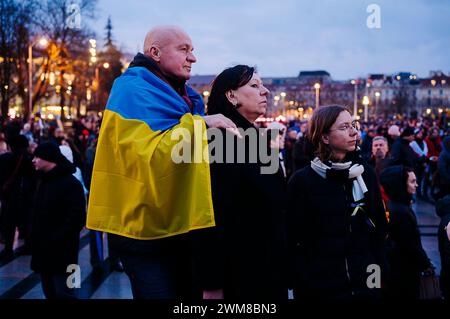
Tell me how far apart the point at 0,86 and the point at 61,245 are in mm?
29374

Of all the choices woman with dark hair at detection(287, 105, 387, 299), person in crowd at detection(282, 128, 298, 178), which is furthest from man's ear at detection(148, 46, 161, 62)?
person in crowd at detection(282, 128, 298, 178)

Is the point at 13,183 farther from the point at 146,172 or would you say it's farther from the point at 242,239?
the point at 146,172

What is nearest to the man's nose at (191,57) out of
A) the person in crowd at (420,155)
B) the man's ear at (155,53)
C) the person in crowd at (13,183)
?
the man's ear at (155,53)

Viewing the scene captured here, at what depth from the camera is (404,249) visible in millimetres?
4773

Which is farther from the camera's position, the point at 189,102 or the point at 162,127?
the point at 189,102

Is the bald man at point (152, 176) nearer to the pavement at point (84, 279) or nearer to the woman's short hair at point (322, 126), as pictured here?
the woman's short hair at point (322, 126)

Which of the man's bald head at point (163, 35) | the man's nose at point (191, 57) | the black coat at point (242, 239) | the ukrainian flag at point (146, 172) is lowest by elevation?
the black coat at point (242, 239)

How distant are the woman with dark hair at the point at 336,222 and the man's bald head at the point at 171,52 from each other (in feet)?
3.84

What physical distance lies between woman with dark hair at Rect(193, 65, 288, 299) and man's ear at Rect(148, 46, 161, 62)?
45 centimetres

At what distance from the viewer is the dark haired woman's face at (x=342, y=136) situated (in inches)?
150

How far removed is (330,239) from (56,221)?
2940 millimetres
